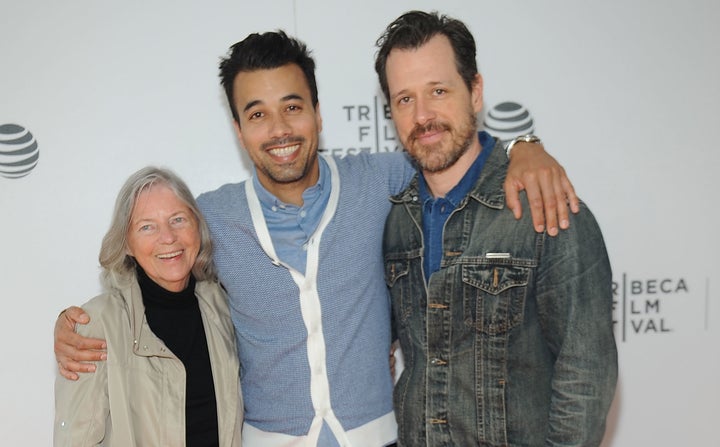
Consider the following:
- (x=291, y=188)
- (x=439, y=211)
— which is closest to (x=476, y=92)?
(x=439, y=211)

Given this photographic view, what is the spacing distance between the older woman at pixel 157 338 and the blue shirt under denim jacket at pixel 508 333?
0.64 meters

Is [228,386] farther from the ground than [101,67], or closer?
closer

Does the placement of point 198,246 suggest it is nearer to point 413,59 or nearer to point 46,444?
point 413,59

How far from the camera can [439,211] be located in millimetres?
1605

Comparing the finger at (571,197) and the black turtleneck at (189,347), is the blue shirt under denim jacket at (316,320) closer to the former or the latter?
the black turtleneck at (189,347)

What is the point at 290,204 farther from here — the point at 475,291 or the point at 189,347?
the point at 475,291

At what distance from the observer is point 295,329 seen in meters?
1.78

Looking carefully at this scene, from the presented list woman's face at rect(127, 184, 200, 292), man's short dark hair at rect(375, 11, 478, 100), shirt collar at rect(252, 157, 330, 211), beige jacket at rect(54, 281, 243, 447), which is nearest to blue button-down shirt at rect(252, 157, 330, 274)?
shirt collar at rect(252, 157, 330, 211)

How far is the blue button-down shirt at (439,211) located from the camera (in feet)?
5.13

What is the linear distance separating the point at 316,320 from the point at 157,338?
48cm

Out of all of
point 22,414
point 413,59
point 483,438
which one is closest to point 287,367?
point 483,438

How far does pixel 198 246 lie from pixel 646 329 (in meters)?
2.00

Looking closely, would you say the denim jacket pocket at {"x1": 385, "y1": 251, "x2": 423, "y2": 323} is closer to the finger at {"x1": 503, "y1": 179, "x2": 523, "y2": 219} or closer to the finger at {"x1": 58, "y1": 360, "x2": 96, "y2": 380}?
the finger at {"x1": 503, "y1": 179, "x2": 523, "y2": 219}

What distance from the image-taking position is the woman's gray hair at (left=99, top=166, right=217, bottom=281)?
71.3 inches
